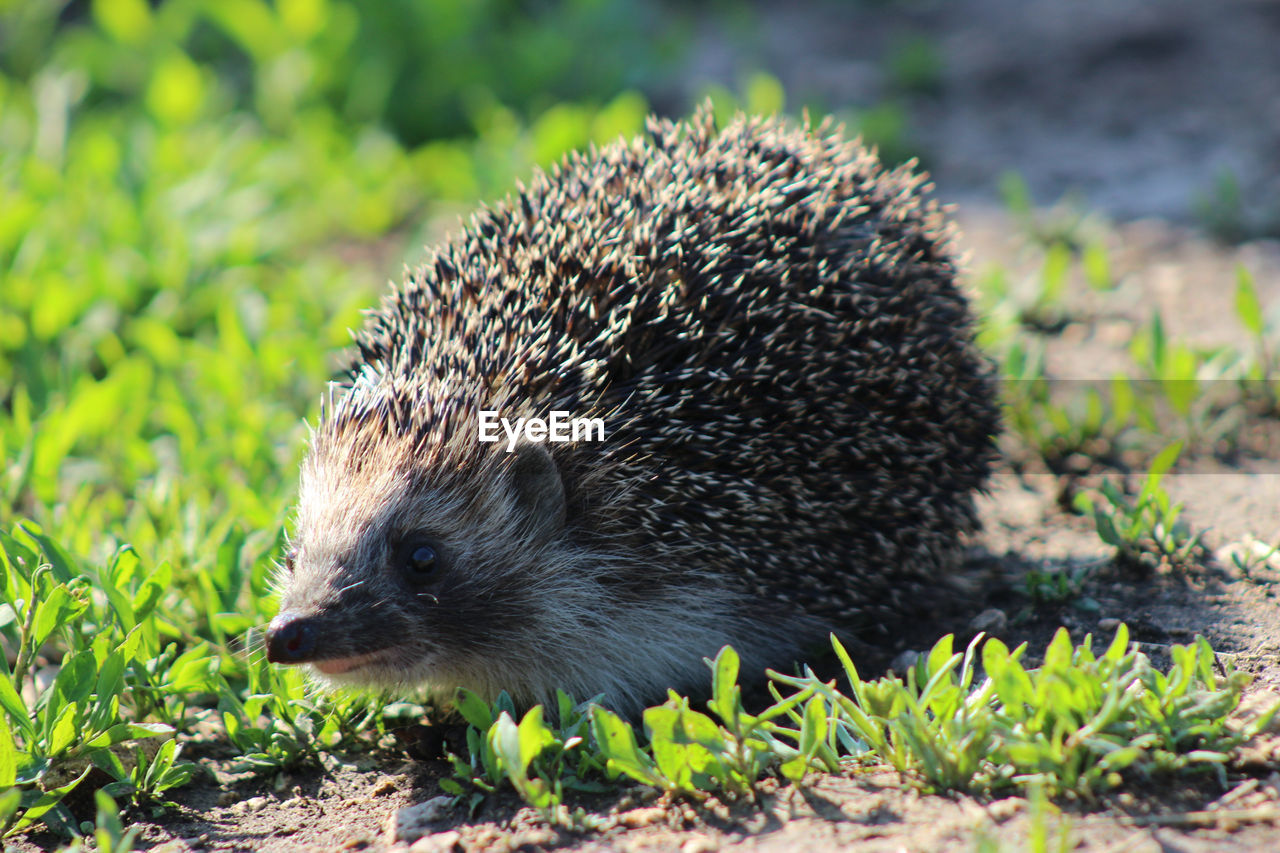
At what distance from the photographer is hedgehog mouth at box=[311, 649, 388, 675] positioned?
12.3 feet

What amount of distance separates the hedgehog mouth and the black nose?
79mm

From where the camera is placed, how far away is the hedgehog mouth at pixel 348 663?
148 inches

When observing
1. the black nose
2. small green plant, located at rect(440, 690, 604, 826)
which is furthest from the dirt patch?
the black nose

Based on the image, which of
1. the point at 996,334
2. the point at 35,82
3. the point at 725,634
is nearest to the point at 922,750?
the point at 725,634

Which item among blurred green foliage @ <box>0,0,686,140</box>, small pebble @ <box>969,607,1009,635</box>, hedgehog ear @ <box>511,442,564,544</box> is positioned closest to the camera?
hedgehog ear @ <box>511,442,564,544</box>

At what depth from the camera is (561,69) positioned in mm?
9195

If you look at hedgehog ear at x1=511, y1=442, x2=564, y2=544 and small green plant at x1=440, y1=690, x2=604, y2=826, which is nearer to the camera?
small green plant at x1=440, y1=690, x2=604, y2=826

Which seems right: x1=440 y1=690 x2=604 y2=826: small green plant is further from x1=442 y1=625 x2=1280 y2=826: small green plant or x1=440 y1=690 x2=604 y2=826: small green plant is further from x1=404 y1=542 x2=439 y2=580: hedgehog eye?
x1=404 y1=542 x2=439 y2=580: hedgehog eye

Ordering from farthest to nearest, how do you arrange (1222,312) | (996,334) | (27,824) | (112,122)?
(112,122) → (1222,312) → (996,334) → (27,824)

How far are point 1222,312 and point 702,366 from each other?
393cm

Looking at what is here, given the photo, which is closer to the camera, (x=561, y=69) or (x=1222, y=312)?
(x=1222, y=312)

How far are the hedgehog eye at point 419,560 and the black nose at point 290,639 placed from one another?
0.41m

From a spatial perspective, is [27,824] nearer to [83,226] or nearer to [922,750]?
[922,750]

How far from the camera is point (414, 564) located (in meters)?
3.98
